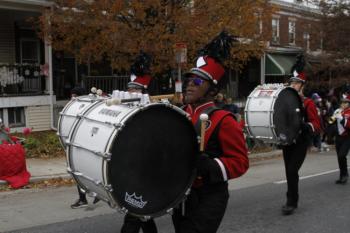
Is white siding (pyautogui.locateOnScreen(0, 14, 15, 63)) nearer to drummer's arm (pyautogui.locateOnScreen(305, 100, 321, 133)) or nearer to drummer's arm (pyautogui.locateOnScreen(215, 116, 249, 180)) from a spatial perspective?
drummer's arm (pyautogui.locateOnScreen(305, 100, 321, 133))

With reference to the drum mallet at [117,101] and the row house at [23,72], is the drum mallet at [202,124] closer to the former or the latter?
the drum mallet at [117,101]

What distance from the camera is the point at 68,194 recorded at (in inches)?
336

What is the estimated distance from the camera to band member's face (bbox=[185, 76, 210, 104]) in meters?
3.66

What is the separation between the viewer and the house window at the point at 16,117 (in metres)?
15.4

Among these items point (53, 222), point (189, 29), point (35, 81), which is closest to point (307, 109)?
point (53, 222)

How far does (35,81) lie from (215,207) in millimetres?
13842

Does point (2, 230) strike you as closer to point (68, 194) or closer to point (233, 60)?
point (68, 194)

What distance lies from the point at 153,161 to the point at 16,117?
13.1m

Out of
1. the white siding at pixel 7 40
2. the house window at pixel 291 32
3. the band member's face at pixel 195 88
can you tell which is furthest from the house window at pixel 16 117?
the house window at pixel 291 32

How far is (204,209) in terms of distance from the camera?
3.60 meters

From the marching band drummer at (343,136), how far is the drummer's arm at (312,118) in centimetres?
224

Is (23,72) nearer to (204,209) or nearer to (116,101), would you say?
(116,101)

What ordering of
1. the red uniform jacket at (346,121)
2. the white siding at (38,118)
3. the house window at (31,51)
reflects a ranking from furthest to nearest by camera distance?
the house window at (31,51)
the white siding at (38,118)
the red uniform jacket at (346,121)

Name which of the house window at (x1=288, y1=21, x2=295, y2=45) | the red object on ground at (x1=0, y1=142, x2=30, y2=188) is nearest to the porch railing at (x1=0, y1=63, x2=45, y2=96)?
the red object on ground at (x1=0, y1=142, x2=30, y2=188)
